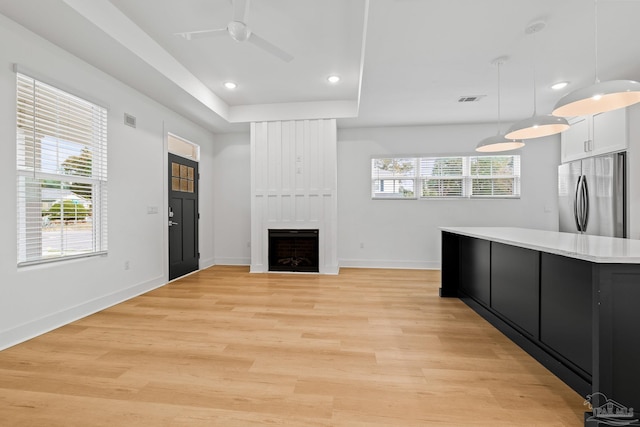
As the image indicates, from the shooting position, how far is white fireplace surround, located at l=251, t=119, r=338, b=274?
513 centimetres

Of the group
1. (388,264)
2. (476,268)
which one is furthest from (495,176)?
(476,268)

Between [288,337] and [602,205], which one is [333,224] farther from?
[602,205]

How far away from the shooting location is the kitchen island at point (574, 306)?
144 cm

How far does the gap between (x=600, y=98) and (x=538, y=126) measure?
2.41 feet

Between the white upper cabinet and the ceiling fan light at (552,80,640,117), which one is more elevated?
the white upper cabinet

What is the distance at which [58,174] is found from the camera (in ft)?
9.34

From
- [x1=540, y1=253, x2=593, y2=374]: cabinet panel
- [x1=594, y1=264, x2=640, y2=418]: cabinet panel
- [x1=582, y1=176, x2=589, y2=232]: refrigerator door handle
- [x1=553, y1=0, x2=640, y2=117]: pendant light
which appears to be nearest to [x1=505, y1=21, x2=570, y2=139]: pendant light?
[x1=553, y1=0, x2=640, y2=117]: pendant light

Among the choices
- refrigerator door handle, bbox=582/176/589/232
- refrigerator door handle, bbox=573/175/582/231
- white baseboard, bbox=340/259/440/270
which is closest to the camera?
refrigerator door handle, bbox=582/176/589/232

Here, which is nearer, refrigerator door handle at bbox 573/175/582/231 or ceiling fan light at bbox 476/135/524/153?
ceiling fan light at bbox 476/135/524/153

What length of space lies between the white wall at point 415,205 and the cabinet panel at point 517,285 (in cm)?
282

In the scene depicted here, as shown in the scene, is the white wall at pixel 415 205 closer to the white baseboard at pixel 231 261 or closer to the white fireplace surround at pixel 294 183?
the white fireplace surround at pixel 294 183

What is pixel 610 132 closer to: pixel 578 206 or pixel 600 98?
pixel 578 206

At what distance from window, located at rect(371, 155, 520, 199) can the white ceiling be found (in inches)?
44.5

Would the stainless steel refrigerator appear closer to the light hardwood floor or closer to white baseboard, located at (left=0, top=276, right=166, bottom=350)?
the light hardwood floor
